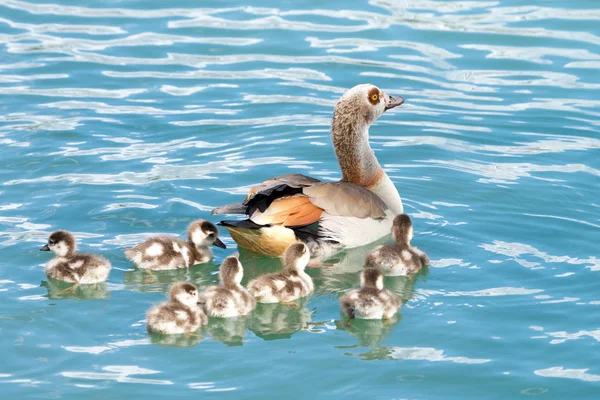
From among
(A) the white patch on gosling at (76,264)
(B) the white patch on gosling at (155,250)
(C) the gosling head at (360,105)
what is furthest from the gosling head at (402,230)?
(A) the white patch on gosling at (76,264)

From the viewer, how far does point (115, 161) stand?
13.7 m

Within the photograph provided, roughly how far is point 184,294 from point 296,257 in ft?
4.18

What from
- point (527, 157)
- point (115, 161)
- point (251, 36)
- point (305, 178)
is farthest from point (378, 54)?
point (305, 178)

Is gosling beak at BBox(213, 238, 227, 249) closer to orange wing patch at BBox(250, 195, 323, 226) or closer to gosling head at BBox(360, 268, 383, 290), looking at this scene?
orange wing patch at BBox(250, 195, 323, 226)

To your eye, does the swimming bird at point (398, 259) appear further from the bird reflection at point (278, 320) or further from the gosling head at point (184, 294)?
the gosling head at point (184, 294)

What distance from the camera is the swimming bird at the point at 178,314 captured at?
8922 millimetres

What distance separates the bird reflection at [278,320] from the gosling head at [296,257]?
32 centimetres

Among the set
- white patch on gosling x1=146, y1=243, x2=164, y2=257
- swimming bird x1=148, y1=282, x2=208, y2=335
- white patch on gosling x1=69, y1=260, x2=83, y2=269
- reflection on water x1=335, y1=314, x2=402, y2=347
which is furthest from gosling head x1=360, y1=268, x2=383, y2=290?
white patch on gosling x1=69, y1=260, x2=83, y2=269

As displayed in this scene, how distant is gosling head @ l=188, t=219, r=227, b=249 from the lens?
1070cm

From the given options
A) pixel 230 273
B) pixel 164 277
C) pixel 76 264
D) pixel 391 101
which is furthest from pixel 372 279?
pixel 391 101

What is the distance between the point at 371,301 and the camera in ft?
30.5

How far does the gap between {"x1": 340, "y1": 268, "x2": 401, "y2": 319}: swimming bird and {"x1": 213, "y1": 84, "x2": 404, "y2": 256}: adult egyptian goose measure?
1.56m

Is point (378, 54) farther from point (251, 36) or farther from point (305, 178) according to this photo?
point (305, 178)

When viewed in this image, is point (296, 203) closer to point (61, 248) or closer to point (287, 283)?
point (287, 283)
